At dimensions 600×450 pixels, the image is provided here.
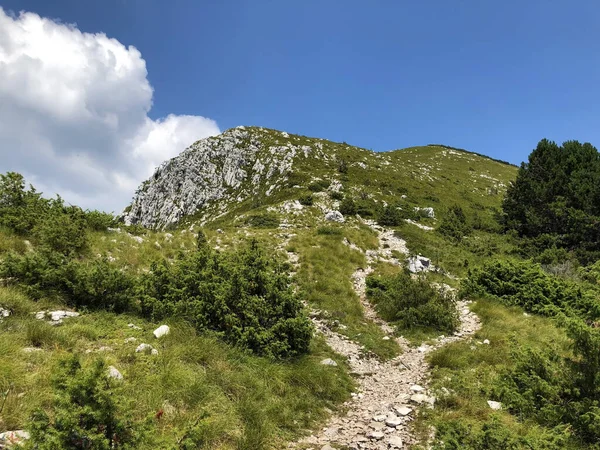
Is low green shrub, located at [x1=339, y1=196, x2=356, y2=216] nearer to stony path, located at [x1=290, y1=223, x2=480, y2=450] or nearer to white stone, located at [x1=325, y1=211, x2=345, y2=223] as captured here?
white stone, located at [x1=325, y1=211, x2=345, y2=223]

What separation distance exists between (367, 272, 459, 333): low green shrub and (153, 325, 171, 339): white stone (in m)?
8.21

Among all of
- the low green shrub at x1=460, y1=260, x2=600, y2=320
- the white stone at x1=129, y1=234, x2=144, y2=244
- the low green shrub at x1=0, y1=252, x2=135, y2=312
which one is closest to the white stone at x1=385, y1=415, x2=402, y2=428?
the low green shrub at x1=0, y1=252, x2=135, y2=312

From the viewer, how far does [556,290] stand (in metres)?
14.4

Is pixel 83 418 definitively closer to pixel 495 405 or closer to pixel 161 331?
pixel 161 331

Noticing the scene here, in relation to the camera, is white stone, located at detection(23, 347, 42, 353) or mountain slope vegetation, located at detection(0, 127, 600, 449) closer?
mountain slope vegetation, located at detection(0, 127, 600, 449)

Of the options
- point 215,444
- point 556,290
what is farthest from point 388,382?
point 556,290

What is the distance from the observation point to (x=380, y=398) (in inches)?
300

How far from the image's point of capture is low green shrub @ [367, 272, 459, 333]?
1212 cm

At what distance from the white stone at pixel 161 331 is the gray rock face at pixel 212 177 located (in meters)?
40.5

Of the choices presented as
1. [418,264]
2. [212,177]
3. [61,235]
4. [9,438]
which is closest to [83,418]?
[9,438]

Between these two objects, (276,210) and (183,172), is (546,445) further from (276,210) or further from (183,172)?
(183,172)

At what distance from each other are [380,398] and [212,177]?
183 feet

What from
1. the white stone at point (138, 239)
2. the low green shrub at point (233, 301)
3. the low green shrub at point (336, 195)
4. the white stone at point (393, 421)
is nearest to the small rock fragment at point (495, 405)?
the white stone at point (393, 421)

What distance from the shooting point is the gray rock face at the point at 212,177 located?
5375cm
